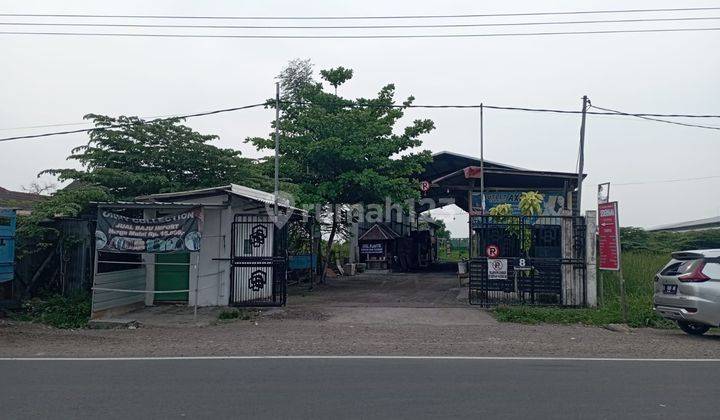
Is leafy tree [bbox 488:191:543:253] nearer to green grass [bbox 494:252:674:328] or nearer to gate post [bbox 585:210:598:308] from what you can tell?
gate post [bbox 585:210:598:308]

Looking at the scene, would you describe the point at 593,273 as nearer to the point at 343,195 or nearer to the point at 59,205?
the point at 343,195

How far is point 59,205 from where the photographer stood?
47.0 ft

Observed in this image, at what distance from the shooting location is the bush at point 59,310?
1316cm

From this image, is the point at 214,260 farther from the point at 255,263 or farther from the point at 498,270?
the point at 498,270

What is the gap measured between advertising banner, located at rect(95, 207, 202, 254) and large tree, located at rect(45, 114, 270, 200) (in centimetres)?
452

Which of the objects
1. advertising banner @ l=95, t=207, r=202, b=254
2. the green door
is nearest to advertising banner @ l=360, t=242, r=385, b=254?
the green door

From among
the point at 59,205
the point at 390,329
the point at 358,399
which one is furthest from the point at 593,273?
the point at 59,205

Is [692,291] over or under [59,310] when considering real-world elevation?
over

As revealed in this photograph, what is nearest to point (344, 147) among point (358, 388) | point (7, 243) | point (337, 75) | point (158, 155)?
point (337, 75)

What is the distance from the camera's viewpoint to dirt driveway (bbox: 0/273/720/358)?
33.0 feet

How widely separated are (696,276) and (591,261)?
11.9 ft

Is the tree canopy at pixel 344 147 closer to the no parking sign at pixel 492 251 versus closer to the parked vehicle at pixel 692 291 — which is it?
the no parking sign at pixel 492 251

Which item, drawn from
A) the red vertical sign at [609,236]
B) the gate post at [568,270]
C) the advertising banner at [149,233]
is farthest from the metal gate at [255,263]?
the red vertical sign at [609,236]

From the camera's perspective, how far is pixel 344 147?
67.6 ft
